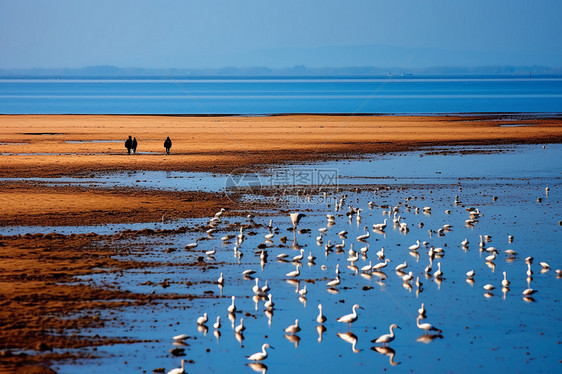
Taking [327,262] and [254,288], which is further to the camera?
[327,262]

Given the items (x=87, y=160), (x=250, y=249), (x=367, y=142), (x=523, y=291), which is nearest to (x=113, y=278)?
(x=250, y=249)

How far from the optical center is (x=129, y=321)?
1578cm

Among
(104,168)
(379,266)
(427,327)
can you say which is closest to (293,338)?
(427,327)

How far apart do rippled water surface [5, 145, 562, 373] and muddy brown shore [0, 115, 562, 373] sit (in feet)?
2.78

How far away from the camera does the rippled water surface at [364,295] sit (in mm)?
14125

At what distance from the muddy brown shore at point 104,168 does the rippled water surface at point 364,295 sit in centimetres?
85

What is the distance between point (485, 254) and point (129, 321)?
414 inches

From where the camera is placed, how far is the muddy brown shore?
15867 millimetres

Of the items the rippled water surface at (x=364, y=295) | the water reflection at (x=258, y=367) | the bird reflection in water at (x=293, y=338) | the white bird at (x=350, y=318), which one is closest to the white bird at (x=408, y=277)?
the rippled water surface at (x=364, y=295)

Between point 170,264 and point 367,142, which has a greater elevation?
point 367,142

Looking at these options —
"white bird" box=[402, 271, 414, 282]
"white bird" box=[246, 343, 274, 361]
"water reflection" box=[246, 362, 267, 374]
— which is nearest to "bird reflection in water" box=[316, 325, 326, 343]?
"white bird" box=[246, 343, 274, 361]

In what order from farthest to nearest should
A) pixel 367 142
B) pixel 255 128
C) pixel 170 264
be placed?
pixel 255 128 → pixel 367 142 → pixel 170 264

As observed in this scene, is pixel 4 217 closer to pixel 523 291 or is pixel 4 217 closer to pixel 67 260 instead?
pixel 67 260

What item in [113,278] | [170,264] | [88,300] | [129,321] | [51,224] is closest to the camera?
[129,321]
